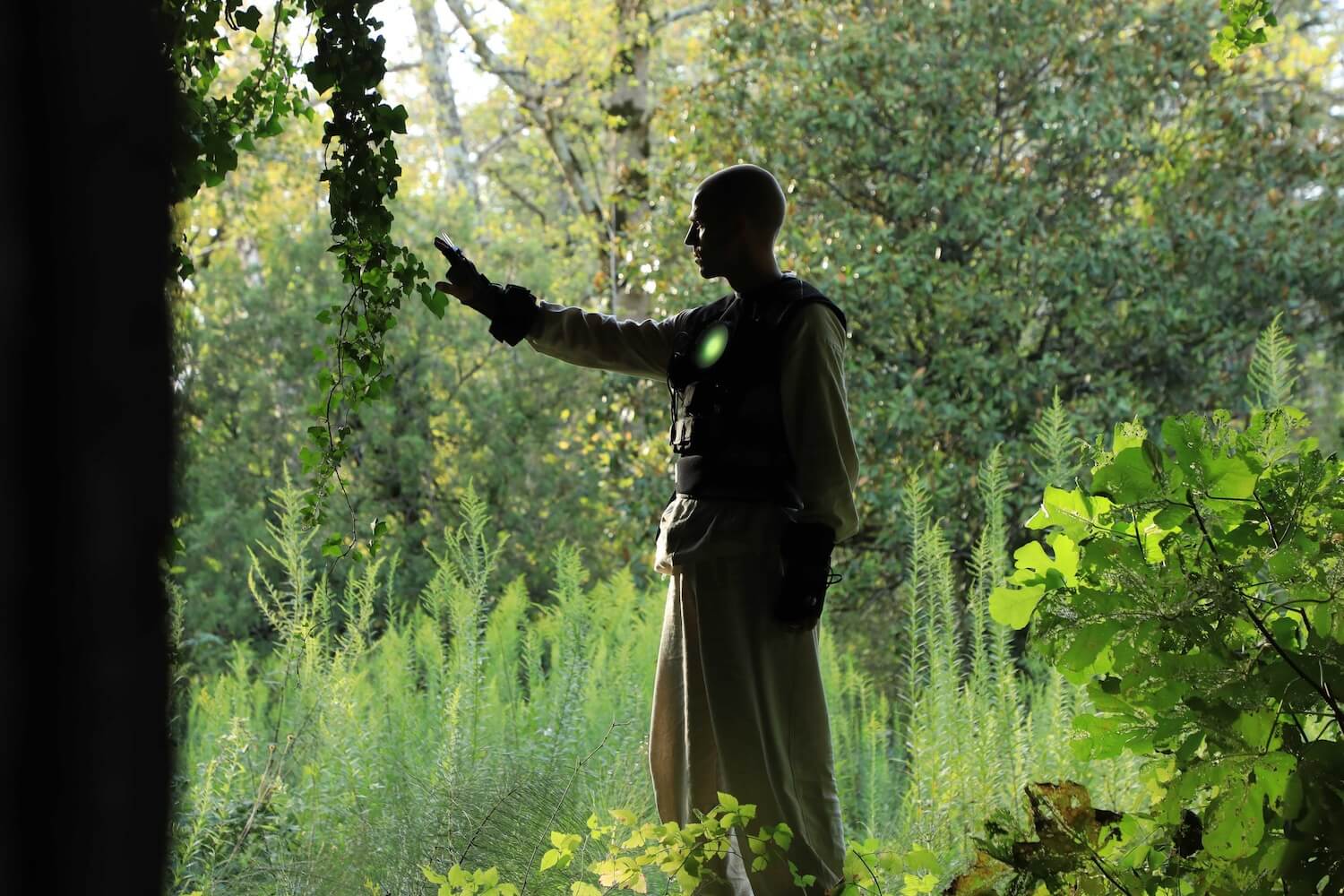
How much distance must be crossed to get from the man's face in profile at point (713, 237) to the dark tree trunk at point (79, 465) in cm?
189

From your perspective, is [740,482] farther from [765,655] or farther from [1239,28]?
[1239,28]

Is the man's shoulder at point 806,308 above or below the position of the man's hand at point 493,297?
below

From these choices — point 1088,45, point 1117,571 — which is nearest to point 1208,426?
point 1117,571

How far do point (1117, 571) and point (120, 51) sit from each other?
4.68ft

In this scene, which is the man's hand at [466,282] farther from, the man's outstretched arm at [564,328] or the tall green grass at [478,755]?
the tall green grass at [478,755]

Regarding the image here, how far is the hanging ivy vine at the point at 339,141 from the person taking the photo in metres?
2.03

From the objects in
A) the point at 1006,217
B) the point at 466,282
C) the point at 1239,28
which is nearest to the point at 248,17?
the point at 466,282

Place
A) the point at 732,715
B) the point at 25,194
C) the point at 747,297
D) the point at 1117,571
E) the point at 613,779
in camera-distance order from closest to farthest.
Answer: the point at 25,194
the point at 1117,571
the point at 732,715
the point at 747,297
the point at 613,779

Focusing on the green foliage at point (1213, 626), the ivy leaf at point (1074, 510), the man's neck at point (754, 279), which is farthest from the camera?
the man's neck at point (754, 279)

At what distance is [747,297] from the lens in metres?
2.62

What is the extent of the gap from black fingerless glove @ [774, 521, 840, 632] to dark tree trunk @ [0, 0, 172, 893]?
69.3 inches

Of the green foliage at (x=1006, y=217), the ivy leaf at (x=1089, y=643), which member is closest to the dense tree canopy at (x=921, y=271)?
the green foliage at (x=1006, y=217)

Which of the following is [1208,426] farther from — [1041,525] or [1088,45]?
[1088,45]

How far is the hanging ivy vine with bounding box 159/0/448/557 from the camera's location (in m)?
2.03
